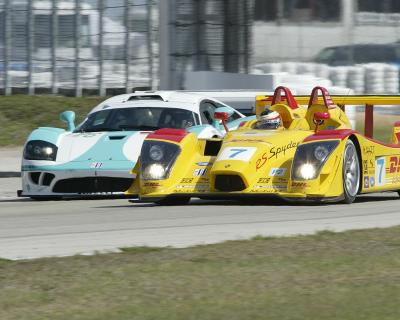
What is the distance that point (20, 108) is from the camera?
92.8 ft

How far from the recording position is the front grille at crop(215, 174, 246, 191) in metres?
11.4

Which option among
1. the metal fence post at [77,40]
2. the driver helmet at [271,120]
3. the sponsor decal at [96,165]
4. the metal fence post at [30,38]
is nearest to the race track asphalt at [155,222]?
the sponsor decal at [96,165]

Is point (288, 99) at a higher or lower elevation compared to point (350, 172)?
higher

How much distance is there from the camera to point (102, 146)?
13367 millimetres

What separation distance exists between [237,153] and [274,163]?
0.36 metres

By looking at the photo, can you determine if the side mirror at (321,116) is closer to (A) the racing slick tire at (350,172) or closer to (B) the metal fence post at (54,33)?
(A) the racing slick tire at (350,172)

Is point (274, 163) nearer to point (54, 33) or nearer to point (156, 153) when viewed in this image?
point (156, 153)

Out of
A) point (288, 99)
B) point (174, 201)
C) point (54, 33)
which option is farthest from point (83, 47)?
point (174, 201)

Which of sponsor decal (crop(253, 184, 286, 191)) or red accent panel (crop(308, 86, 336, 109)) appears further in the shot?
red accent panel (crop(308, 86, 336, 109))

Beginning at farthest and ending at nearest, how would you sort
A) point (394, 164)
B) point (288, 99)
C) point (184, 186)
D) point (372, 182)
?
point (288, 99) → point (394, 164) → point (372, 182) → point (184, 186)

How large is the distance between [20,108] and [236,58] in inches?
206

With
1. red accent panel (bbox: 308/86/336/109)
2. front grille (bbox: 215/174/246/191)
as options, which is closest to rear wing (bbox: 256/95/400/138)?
red accent panel (bbox: 308/86/336/109)

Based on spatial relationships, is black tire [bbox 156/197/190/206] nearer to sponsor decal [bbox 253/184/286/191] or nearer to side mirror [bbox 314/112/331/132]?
sponsor decal [bbox 253/184/286/191]

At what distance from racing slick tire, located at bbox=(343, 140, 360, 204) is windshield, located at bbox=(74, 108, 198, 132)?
270 cm
